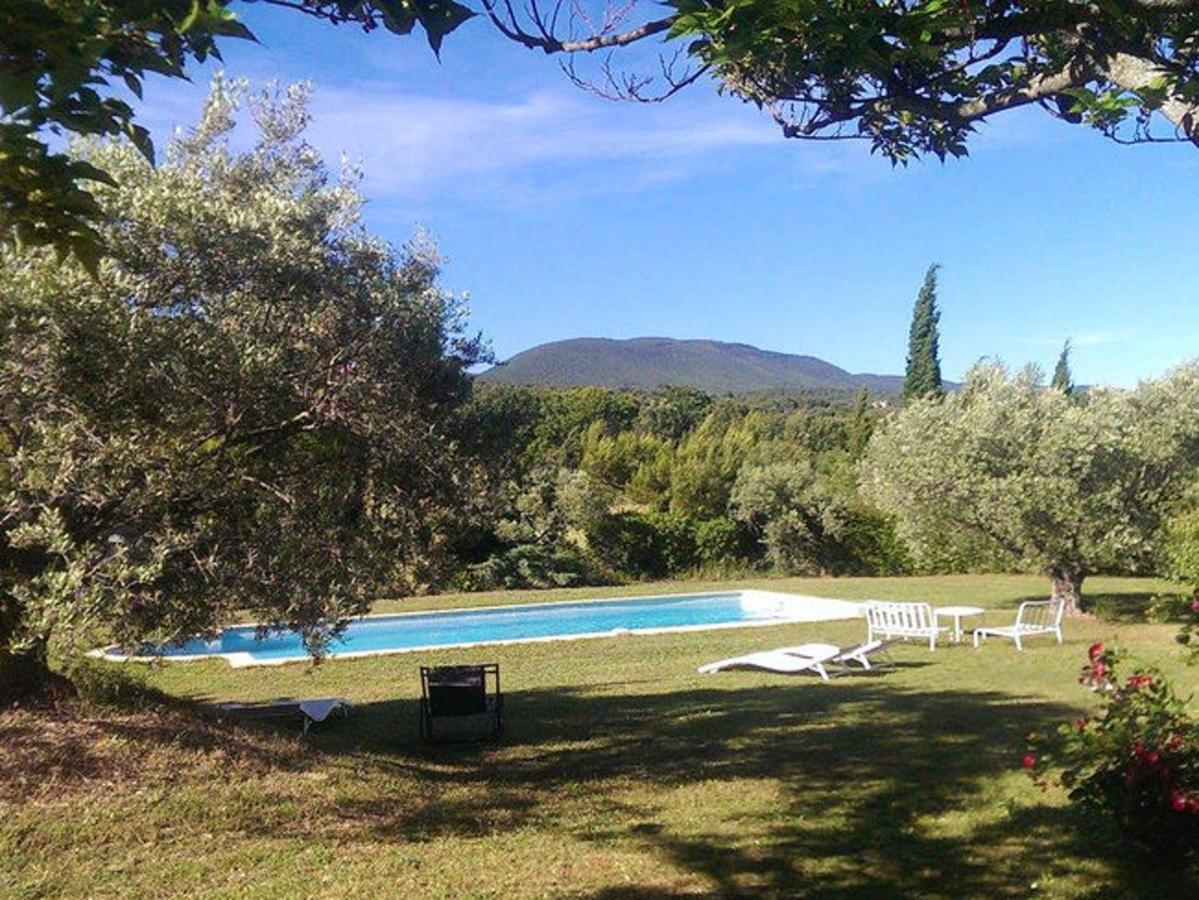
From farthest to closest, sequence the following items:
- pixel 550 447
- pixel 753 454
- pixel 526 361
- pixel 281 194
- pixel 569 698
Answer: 1. pixel 526 361
2. pixel 550 447
3. pixel 753 454
4. pixel 569 698
5. pixel 281 194

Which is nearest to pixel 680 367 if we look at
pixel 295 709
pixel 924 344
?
pixel 924 344

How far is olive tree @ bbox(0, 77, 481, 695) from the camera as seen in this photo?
6.58 m

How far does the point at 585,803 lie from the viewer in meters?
7.64

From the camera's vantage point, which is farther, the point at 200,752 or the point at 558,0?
the point at 200,752

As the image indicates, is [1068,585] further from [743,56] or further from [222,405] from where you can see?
[743,56]

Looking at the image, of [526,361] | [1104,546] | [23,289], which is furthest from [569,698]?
[526,361]

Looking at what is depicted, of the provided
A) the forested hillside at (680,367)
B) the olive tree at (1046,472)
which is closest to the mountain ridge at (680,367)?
the forested hillside at (680,367)

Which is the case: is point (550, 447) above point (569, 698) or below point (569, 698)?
above

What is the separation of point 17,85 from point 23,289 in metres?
4.80

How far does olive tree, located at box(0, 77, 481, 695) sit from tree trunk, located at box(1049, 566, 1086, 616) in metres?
13.2

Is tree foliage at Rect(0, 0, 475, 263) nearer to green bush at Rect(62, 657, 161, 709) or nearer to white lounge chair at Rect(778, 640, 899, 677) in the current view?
green bush at Rect(62, 657, 161, 709)

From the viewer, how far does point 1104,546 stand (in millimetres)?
16266

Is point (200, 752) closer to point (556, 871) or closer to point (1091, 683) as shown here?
point (556, 871)

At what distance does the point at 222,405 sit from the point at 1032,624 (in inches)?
495
